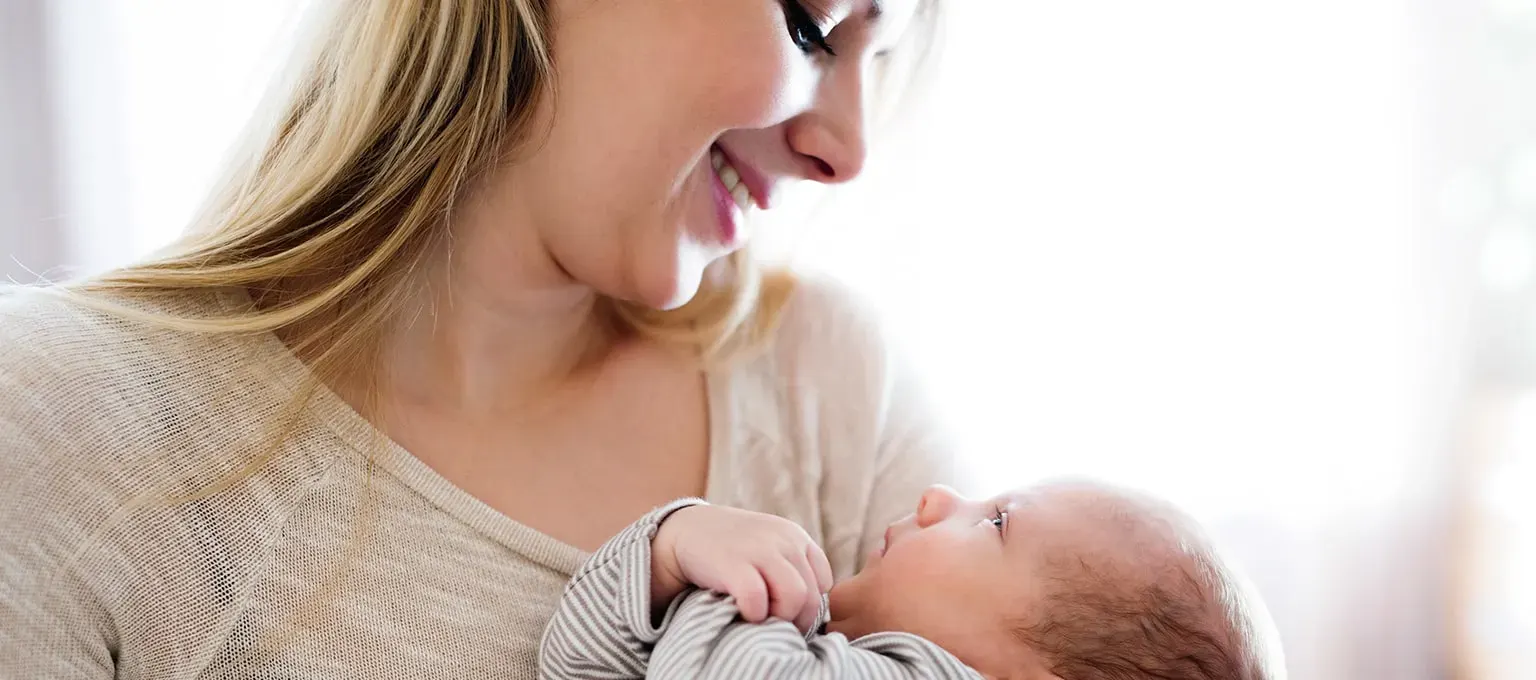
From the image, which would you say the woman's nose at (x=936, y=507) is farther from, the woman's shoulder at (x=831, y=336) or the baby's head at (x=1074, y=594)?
the woman's shoulder at (x=831, y=336)

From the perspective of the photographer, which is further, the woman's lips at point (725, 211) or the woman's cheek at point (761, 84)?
the woman's lips at point (725, 211)

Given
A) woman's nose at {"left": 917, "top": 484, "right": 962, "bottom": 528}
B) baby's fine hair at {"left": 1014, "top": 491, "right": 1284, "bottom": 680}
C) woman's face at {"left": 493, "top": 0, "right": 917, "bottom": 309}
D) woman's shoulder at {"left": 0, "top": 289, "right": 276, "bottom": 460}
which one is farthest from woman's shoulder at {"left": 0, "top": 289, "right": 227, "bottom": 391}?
baby's fine hair at {"left": 1014, "top": 491, "right": 1284, "bottom": 680}

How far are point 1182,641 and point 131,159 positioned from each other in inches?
92.2

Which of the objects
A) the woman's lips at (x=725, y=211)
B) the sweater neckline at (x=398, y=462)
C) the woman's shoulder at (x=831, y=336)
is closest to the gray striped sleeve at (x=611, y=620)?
the sweater neckline at (x=398, y=462)

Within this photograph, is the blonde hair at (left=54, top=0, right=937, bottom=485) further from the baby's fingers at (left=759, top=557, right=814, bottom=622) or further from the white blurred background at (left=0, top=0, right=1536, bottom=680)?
the white blurred background at (left=0, top=0, right=1536, bottom=680)

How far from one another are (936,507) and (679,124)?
0.46 meters

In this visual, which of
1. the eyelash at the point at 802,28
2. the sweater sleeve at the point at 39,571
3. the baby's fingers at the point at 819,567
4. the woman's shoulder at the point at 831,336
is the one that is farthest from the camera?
the woman's shoulder at the point at 831,336

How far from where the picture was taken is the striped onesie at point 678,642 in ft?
3.21

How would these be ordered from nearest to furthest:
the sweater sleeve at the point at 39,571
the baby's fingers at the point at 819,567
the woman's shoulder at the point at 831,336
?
the sweater sleeve at the point at 39,571
the baby's fingers at the point at 819,567
the woman's shoulder at the point at 831,336

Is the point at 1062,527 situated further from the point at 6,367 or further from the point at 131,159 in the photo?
the point at 131,159

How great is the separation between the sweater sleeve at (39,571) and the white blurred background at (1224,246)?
1474 mm

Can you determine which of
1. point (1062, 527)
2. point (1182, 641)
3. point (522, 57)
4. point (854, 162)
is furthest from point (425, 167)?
point (1182, 641)

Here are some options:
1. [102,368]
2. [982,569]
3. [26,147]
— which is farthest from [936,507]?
[26,147]

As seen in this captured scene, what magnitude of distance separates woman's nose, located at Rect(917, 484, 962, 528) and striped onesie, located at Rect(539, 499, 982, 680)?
0.54 ft
